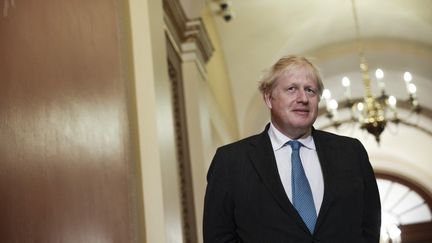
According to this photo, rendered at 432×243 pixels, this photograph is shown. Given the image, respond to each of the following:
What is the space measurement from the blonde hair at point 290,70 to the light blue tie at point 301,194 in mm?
317

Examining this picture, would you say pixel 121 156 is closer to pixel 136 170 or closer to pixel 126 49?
pixel 136 170

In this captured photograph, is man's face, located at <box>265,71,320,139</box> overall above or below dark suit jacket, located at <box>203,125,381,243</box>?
above

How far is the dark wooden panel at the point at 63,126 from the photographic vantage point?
365cm

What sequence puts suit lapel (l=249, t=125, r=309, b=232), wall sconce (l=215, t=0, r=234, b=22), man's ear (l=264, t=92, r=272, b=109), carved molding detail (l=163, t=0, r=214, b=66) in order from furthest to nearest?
wall sconce (l=215, t=0, r=234, b=22) → carved molding detail (l=163, t=0, r=214, b=66) → man's ear (l=264, t=92, r=272, b=109) → suit lapel (l=249, t=125, r=309, b=232)

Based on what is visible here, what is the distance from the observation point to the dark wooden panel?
12.0ft

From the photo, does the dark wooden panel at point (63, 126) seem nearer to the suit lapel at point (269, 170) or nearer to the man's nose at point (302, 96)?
the suit lapel at point (269, 170)

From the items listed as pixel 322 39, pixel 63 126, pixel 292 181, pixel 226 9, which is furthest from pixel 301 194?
pixel 322 39

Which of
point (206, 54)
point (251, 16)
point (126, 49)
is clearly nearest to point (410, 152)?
point (251, 16)

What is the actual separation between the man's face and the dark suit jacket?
12 cm

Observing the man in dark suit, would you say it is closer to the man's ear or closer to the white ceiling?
the man's ear

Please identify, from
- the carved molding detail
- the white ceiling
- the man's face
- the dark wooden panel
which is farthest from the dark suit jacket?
the white ceiling

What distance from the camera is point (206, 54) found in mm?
7602

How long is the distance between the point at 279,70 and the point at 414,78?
38.9 feet

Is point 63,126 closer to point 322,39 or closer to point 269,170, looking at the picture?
point 269,170
